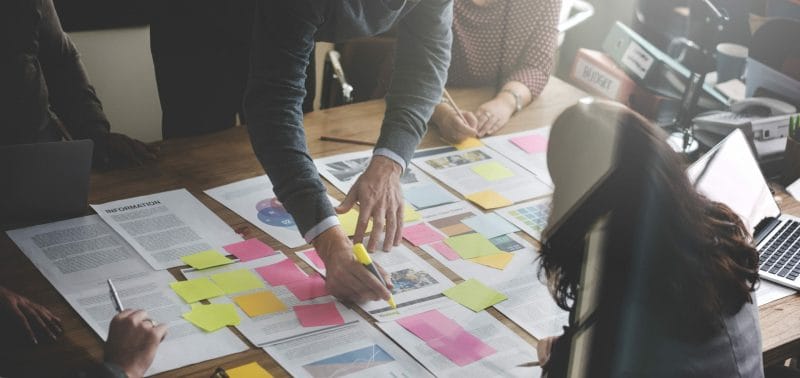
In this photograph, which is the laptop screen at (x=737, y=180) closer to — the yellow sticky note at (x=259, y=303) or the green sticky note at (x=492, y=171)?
the green sticky note at (x=492, y=171)

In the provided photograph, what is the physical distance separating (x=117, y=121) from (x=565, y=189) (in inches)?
62.2

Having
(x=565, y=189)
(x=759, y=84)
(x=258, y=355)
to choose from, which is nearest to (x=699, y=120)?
(x=759, y=84)

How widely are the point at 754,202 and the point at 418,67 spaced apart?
0.72 m

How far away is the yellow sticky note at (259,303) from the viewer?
129 cm

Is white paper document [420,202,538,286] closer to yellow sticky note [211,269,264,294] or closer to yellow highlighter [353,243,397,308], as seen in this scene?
yellow highlighter [353,243,397,308]

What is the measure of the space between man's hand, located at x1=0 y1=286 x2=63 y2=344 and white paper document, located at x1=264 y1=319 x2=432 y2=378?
0.30 m

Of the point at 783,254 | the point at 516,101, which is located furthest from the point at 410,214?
the point at 783,254

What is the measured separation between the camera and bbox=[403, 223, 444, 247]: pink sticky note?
1542mm

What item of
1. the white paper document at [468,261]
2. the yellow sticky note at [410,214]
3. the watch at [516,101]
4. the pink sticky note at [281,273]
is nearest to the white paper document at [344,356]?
the pink sticky note at [281,273]

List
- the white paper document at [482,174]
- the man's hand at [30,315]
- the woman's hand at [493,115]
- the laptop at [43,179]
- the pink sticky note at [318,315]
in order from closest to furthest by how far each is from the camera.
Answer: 1. the man's hand at [30,315]
2. the pink sticky note at [318,315]
3. the laptop at [43,179]
4. the white paper document at [482,174]
5. the woman's hand at [493,115]

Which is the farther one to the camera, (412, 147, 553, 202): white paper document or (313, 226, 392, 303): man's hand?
(412, 147, 553, 202): white paper document

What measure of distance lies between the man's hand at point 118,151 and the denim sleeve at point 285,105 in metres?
0.38

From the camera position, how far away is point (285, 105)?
139 centimetres

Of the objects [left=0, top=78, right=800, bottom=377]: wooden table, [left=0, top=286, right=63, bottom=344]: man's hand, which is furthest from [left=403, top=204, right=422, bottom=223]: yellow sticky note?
[left=0, top=286, right=63, bottom=344]: man's hand
